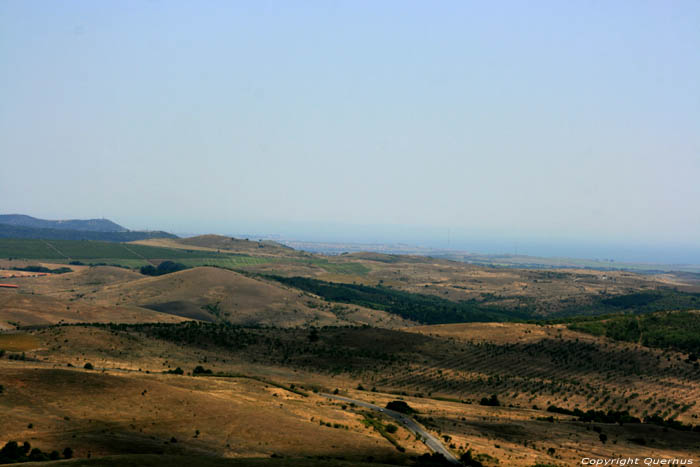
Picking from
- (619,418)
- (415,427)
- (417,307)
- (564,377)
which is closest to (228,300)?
(417,307)

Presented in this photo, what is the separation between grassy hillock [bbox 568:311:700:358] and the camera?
91625 mm

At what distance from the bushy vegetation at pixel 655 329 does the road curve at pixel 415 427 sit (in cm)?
6145

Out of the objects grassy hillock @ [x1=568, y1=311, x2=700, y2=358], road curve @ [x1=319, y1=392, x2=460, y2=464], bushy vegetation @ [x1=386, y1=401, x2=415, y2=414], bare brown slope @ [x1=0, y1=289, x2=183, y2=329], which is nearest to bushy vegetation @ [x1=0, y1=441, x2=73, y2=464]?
road curve @ [x1=319, y1=392, x2=460, y2=464]

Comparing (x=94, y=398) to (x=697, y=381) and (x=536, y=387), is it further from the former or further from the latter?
(x=697, y=381)

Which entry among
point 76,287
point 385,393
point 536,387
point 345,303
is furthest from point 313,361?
point 76,287

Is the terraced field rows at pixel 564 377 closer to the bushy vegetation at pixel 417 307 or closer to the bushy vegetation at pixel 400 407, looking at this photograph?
the bushy vegetation at pixel 400 407

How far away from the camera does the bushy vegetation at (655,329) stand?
91.6 meters

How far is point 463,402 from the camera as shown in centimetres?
6450

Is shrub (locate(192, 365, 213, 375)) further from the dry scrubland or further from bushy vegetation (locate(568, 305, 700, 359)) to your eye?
bushy vegetation (locate(568, 305, 700, 359))

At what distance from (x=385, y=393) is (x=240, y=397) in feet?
71.8

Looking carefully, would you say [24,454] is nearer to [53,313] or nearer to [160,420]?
[160,420]

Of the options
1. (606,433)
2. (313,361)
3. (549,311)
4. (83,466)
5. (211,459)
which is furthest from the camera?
(549,311)

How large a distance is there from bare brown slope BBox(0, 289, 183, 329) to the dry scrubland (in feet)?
1.95

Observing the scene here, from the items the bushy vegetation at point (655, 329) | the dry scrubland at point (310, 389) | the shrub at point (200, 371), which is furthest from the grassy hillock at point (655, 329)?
the shrub at point (200, 371)
